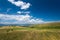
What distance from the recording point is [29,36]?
48094 millimetres

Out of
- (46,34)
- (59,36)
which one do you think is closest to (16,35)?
(46,34)

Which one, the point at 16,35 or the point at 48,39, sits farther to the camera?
the point at 16,35

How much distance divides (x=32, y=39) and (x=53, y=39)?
635 centimetres

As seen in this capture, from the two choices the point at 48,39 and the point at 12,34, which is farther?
the point at 12,34

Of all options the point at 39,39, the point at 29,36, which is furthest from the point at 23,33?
the point at 39,39

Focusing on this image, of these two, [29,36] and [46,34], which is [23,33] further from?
[46,34]

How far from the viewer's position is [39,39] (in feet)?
149

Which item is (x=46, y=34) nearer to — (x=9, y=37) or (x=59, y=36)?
(x=59, y=36)

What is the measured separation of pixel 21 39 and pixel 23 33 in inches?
208

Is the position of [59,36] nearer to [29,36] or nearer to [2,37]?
[29,36]

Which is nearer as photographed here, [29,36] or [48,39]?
[48,39]

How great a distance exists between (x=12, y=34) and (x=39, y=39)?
9.20 meters

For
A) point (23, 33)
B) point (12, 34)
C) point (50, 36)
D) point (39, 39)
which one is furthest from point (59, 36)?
point (12, 34)

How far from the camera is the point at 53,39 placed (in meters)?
44.6
